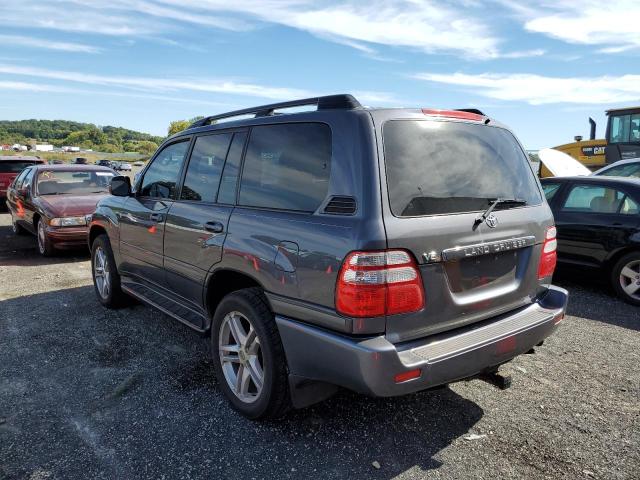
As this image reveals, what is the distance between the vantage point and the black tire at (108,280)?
5.16 m

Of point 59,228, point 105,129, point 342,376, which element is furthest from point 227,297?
point 105,129

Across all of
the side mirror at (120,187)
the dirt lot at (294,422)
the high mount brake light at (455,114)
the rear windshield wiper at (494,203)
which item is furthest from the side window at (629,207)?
the side mirror at (120,187)

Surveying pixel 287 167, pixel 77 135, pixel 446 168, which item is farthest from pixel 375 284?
pixel 77 135

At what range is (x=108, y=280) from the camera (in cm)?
526

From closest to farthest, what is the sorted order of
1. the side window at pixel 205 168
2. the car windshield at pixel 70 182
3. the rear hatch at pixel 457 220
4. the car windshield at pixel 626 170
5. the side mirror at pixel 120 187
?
the rear hatch at pixel 457 220
the side window at pixel 205 168
the side mirror at pixel 120 187
the car windshield at pixel 626 170
the car windshield at pixel 70 182

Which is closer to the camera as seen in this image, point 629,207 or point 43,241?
point 629,207

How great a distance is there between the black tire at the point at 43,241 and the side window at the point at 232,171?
6.03 metres

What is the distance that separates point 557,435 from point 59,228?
305 inches

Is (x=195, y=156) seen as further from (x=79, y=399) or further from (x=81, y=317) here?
(x=81, y=317)

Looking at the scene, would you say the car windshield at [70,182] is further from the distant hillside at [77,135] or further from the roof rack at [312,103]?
the distant hillside at [77,135]

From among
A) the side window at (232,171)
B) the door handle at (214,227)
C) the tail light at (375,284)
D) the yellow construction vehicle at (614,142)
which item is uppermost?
the yellow construction vehicle at (614,142)

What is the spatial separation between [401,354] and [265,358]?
0.86 metres

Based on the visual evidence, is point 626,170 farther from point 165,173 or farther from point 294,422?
point 294,422

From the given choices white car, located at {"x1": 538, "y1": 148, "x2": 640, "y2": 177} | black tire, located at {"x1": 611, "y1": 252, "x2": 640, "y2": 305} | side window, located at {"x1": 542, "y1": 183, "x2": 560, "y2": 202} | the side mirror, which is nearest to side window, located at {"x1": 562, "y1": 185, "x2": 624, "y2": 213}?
side window, located at {"x1": 542, "y1": 183, "x2": 560, "y2": 202}
